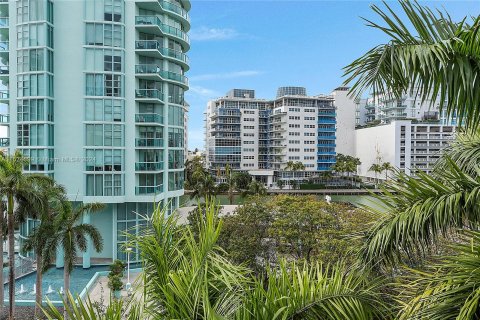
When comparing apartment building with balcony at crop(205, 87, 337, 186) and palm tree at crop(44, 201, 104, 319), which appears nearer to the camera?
palm tree at crop(44, 201, 104, 319)

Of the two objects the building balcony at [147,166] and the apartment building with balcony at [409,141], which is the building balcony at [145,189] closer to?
the building balcony at [147,166]

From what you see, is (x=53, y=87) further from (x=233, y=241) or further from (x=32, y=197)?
(x=233, y=241)

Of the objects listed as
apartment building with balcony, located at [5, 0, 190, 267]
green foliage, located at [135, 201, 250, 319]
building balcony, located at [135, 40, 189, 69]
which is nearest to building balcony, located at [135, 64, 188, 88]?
apartment building with balcony, located at [5, 0, 190, 267]

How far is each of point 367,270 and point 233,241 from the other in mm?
11309

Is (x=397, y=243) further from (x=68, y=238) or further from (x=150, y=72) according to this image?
(x=150, y=72)

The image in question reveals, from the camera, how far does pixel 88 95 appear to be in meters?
20.5

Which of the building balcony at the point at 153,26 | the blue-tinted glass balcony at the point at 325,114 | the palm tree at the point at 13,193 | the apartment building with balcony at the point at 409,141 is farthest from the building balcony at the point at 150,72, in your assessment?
the apartment building with balcony at the point at 409,141

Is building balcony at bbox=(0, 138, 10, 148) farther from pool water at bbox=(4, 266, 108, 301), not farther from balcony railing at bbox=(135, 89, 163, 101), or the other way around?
balcony railing at bbox=(135, 89, 163, 101)

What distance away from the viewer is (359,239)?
11.7 ft

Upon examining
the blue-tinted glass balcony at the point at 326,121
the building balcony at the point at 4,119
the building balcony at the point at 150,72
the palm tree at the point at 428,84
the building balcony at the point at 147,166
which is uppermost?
the blue-tinted glass balcony at the point at 326,121

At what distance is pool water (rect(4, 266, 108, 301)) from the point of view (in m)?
17.2

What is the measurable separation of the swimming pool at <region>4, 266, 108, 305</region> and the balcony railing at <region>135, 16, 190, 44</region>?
45.4ft

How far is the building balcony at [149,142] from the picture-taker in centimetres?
2166

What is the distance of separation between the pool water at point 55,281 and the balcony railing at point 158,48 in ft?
41.3
